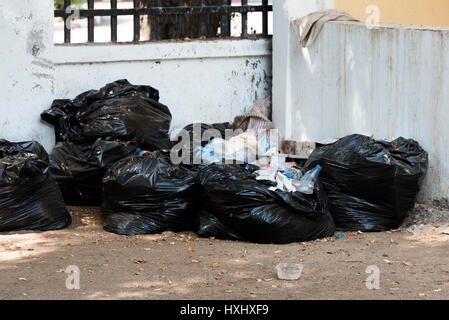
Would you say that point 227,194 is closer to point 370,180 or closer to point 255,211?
point 255,211

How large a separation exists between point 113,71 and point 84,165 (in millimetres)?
937

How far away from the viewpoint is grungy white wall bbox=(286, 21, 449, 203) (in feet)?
19.1

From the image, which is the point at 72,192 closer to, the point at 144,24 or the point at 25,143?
the point at 25,143

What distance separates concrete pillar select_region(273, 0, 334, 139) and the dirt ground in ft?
5.71

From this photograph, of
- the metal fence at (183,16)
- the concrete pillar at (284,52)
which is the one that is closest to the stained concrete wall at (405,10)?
the concrete pillar at (284,52)

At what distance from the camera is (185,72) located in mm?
7090

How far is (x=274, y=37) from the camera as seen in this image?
23.8ft

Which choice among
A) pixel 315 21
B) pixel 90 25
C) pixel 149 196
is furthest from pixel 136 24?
pixel 149 196

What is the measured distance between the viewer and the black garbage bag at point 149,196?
569 centimetres

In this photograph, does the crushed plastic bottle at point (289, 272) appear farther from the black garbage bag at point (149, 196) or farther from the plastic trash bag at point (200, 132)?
the plastic trash bag at point (200, 132)

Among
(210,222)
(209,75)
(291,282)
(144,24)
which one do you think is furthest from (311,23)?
(291,282)

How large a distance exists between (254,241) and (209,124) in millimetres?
1939

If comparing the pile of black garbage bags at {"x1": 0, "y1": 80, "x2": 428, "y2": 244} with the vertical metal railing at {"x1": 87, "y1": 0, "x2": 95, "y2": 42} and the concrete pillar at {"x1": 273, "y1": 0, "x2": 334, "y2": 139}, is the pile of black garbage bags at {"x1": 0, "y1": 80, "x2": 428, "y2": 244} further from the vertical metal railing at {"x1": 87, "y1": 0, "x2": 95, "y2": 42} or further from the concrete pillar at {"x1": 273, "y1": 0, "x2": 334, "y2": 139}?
the concrete pillar at {"x1": 273, "y1": 0, "x2": 334, "y2": 139}

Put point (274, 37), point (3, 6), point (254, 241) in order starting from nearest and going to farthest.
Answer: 1. point (254, 241)
2. point (3, 6)
3. point (274, 37)
